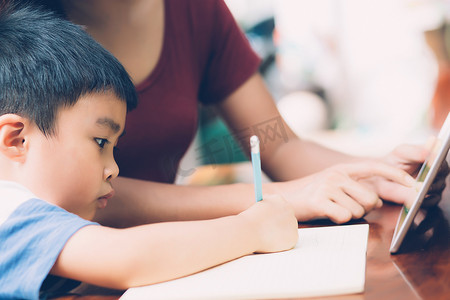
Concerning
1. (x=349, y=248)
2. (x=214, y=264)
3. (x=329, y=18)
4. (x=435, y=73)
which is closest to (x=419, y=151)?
(x=349, y=248)

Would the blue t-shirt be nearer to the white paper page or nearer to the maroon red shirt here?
the white paper page

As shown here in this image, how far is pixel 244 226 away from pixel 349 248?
0.39ft

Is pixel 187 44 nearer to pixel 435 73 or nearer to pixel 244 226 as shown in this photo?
pixel 244 226

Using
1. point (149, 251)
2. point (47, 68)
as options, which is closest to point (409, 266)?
point (149, 251)

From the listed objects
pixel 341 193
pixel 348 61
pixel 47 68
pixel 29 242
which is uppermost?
pixel 47 68

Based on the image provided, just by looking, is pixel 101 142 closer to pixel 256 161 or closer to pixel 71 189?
pixel 71 189

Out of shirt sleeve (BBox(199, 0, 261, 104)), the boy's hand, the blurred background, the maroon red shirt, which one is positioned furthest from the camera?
the blurred background

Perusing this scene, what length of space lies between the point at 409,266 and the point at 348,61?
3222 mm

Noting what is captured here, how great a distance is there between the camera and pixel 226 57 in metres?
1.10

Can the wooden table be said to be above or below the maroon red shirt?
below

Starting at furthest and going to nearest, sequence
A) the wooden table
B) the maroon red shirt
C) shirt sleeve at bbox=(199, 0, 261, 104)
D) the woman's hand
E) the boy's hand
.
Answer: shirt sleeve at bbox=(199, 0, 261, 104), the maroon red shirt, the woman's hand, the boy's hand, the wooden table

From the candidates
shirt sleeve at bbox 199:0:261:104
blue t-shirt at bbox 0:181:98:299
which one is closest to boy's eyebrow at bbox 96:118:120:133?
blue t-shirt at bbox 0:181:98:299

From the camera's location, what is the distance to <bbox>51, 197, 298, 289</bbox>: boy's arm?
0.49 meters

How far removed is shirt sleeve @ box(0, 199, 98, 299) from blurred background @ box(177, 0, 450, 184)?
2884 mm
